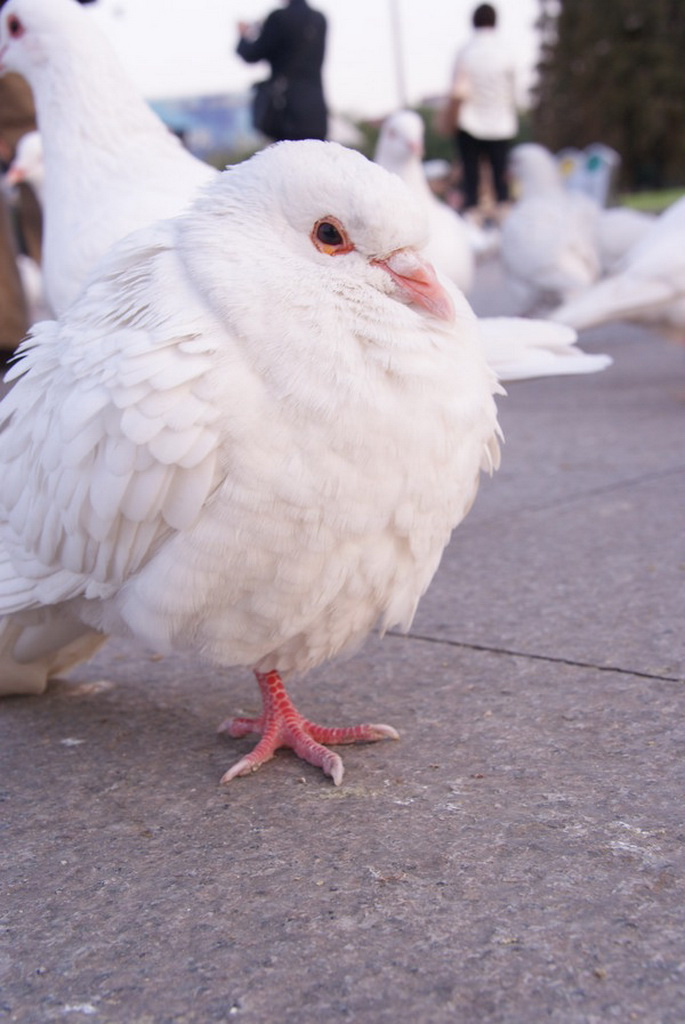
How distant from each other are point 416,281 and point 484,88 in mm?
10638

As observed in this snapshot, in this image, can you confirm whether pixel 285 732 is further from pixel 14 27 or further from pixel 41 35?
pixel 14 27

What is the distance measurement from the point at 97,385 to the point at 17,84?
5413 mm

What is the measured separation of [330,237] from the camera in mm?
2523

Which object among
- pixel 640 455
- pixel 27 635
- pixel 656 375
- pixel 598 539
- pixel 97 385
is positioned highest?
pixel 97 385

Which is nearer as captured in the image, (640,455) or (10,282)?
(640,455)

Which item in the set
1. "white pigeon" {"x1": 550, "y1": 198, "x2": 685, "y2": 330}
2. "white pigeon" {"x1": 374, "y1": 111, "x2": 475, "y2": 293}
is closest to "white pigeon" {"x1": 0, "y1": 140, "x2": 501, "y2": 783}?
"white pigeon" {"x1": 550, "y1": 198, "x2": 685, "y2": 330}

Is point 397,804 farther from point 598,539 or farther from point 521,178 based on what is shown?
point 521,178

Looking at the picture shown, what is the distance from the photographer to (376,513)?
2488 millimetres

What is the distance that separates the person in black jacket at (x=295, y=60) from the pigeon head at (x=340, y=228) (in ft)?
20.8

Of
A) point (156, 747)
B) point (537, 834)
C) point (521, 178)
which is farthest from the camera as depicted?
point (521, 178)

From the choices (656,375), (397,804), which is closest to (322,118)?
(656,375)

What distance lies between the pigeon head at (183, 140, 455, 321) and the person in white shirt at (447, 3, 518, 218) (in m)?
10.5

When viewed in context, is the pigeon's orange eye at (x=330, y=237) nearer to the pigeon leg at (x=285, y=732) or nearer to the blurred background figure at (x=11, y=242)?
the pigeon leg at (x=285, y=732)

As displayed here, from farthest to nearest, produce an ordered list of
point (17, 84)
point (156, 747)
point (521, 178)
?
point (521, 178) < point (17, 84) < point (156, 747)
